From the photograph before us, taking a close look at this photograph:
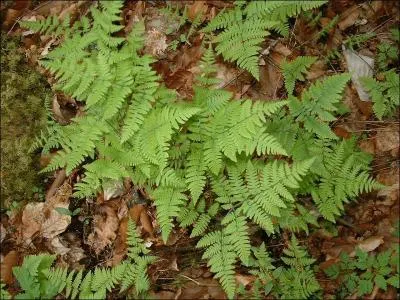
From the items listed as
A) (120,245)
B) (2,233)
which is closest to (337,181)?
(120,245)

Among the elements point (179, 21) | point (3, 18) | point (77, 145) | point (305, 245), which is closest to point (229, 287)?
point (305, 245)

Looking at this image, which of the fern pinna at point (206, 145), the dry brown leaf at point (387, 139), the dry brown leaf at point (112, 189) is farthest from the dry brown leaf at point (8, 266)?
the dry brown leaf at point (387, 139)

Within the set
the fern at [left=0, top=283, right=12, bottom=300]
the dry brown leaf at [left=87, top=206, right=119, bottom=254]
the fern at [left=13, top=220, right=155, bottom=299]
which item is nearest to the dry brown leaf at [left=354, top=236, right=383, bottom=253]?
the fern at [left=13, top=220, right=155, bottom=299]

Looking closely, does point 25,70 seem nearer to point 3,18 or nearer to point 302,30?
point 3,18

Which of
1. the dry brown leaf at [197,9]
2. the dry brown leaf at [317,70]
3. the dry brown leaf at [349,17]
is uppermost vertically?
the dry brown leaf at [197,9]

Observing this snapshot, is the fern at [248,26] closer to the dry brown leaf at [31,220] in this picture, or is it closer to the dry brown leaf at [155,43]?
the dry brown leaf at [155,43]

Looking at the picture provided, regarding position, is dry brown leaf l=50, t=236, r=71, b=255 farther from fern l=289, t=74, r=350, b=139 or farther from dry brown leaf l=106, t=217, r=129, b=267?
fern l=289, t=74, r=350, b=139
